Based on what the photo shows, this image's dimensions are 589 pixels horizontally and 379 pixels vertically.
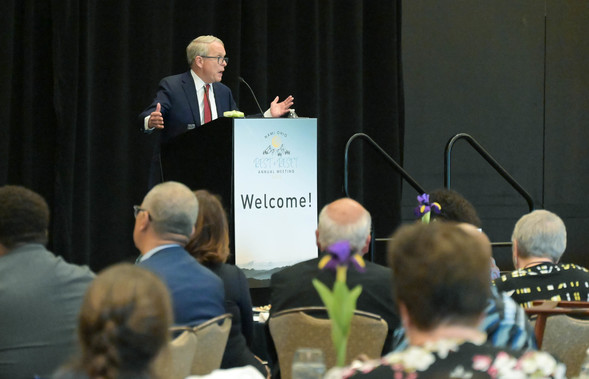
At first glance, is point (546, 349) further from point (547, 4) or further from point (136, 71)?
point (547, 4)

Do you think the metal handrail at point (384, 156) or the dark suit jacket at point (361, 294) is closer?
the dark suit jacket at point (361, 294)

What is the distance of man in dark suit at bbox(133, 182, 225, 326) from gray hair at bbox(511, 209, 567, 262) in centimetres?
137

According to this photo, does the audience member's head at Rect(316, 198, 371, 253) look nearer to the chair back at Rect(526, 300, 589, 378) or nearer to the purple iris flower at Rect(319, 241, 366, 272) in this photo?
the chair back at Rect(526, 300, 589, 378)

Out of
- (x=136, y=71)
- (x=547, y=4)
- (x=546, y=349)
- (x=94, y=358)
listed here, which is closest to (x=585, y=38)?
(x=547, y=4)

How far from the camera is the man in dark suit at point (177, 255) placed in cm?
298

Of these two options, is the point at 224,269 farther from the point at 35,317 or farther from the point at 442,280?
the point at 442,280

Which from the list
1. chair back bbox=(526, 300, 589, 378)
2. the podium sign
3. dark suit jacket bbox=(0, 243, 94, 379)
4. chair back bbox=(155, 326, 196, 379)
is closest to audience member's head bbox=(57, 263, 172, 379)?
chair back bbox=(155, 326, 196, 379)

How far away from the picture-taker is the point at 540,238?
367 centimetres

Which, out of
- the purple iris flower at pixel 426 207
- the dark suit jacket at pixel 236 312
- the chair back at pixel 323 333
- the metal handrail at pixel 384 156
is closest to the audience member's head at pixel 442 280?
the chair back at pixel 323 333

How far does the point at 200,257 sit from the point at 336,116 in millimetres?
4392

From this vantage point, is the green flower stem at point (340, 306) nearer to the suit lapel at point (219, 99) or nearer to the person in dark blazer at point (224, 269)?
the person in dark blazer at point (224, 269)

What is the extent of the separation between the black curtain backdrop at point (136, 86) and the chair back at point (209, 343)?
146 inches

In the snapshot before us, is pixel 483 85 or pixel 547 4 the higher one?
pixel 547 4

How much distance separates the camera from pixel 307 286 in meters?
3.11
